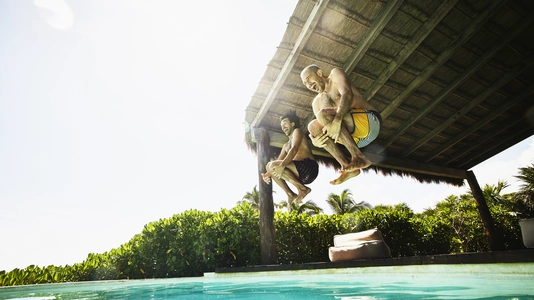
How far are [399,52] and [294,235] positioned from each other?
5.95m

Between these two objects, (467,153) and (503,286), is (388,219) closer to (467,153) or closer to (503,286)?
(467,153)

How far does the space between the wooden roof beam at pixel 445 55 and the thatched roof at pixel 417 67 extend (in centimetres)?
2

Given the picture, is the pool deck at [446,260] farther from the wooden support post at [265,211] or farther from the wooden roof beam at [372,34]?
the wooden roof beam at [372,34]

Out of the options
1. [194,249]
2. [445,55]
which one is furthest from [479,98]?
[194,249]

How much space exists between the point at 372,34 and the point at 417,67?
1.82 meters

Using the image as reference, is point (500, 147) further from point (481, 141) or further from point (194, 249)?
point (194, 249)

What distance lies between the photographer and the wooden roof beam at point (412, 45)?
4730 millimetres

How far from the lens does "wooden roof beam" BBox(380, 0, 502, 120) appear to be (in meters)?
4.96

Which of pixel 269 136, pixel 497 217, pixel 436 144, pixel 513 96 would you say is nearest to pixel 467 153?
pixel 436 144

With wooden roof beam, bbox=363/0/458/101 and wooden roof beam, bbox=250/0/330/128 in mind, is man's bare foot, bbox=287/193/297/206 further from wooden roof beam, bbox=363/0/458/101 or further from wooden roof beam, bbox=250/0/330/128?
wooden roof beam, bbox=363/0/458/101

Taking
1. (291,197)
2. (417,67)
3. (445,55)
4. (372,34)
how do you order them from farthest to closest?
(417,67) → (445,55) → (372,34) → (291,197)

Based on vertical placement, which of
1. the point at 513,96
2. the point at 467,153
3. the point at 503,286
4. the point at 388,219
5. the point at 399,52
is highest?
the point at 399,52

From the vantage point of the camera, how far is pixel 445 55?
5578 millimetres

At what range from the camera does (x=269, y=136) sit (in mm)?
6711
